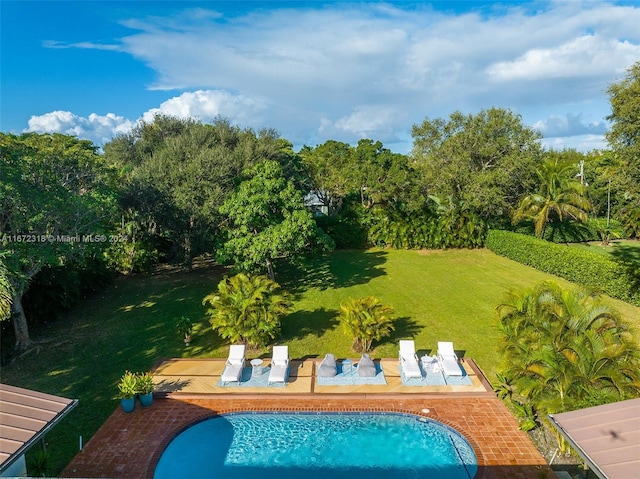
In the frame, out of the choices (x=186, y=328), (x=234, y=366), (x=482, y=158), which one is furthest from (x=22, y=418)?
(x=482, y=158)

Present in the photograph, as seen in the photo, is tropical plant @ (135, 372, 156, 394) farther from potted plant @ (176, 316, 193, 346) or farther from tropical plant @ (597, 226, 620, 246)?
tropical plant @ (597, 226, 620, 246)

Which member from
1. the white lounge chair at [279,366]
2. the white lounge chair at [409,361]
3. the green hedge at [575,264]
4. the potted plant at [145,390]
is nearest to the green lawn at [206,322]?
the green hedge at [575,264]

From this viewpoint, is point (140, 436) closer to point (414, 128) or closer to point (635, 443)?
point (635, 443)

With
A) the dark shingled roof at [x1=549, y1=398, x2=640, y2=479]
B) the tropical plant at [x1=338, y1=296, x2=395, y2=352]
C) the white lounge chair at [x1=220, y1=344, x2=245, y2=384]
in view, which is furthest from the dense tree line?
the dark shingled roof at [x1=549, y1=398, x2=640, y2=479]

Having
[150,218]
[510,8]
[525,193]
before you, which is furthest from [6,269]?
[525,193]

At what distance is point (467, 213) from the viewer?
108 feet

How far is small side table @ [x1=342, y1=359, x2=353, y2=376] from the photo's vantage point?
13.8m

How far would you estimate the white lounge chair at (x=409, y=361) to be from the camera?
43.5 feet

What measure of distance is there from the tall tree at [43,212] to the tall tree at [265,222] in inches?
222

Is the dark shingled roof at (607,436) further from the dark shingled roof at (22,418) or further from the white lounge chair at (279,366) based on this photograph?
the dark shingled roof at (22,418)

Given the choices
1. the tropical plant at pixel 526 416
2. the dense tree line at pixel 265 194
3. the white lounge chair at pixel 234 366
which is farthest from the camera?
the dense tree line at pixel 265 194

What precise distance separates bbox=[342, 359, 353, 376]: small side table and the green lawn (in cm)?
81

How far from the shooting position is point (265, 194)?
20.3 m

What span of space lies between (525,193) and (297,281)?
19.5m
